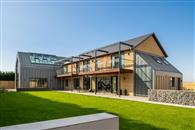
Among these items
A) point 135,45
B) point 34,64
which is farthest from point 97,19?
point 34,64

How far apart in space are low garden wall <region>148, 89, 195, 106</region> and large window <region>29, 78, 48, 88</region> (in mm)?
22635

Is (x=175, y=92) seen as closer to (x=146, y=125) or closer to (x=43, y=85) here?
(x=146, y=125)

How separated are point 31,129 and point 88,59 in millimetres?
22998

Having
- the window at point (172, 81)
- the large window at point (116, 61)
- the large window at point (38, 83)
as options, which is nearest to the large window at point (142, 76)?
the large window at point (116, 61)

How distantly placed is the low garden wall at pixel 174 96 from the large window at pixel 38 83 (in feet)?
74.3

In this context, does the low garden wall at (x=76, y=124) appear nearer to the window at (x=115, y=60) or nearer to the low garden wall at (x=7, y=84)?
the window at (x=115, y=60)

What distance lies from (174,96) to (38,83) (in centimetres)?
2471

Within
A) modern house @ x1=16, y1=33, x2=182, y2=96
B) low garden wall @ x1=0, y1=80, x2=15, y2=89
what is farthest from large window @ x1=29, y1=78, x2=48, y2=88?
modern house @ x1=16, y1=33, x2=182, y2=96

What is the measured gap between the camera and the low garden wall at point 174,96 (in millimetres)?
11031

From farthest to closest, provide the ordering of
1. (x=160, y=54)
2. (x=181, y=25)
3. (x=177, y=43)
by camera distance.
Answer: (x=160, y=54) → (x=177, y=43) → (x=181, y=25)

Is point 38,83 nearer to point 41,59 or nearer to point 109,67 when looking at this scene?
point 41,59

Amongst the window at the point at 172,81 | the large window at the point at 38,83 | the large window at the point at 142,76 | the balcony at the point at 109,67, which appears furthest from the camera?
the large window at the point at 38,83

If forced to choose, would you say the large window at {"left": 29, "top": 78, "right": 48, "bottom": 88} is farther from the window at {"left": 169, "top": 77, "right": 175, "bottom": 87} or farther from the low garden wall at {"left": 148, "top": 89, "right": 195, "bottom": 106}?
the low garden wall at {"left": 148, "top": 89, "right": 195, "bottom": 106}

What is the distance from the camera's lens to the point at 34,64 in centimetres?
3148
